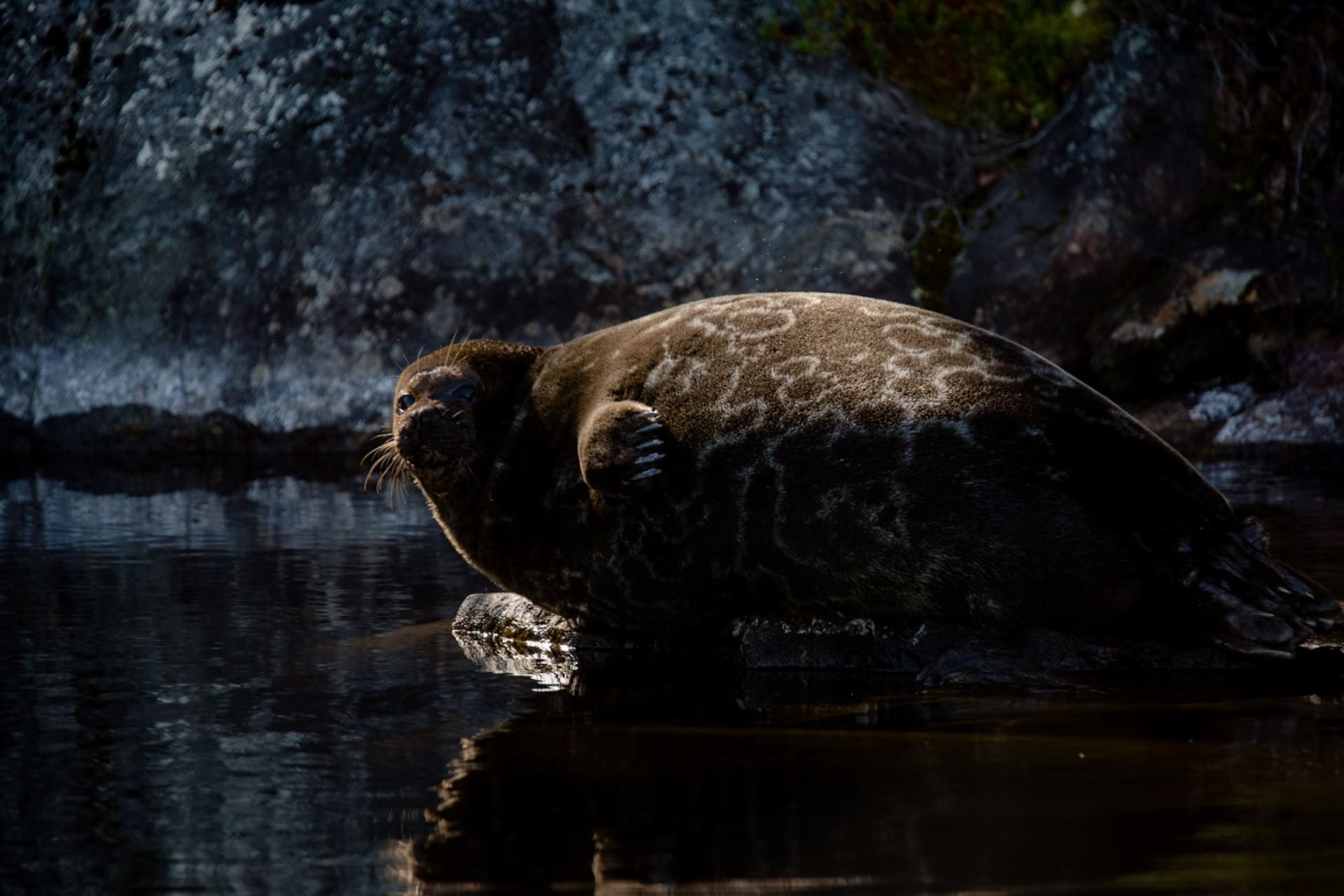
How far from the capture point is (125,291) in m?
14.4

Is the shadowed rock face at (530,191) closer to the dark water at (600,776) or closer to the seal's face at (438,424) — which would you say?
the dark water at (600,776)

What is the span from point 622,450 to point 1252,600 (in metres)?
1.94

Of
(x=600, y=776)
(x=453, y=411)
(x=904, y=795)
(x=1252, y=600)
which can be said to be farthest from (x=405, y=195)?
(x=904, y=795)

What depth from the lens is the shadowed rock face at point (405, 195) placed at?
44.2 feet

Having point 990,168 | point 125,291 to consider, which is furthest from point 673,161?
point 125,291

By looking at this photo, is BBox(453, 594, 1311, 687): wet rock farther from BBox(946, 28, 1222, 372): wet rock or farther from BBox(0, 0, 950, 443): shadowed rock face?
BBox(0, 0, 950, 443): shadowed rock face

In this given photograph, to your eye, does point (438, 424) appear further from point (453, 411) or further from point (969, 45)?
point (969, 45)

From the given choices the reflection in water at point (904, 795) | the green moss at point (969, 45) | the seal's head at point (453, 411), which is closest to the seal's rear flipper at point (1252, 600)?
the reflection in water at point (904, 795)

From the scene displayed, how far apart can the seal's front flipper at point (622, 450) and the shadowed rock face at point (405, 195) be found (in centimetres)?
782

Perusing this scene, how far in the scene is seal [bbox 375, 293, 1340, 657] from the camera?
4801 mm

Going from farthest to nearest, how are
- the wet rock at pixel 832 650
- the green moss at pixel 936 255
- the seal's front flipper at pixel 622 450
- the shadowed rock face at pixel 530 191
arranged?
the green moss at pixel 936 255, the shadowed rock face at pixel 530 191, the seal's front flipper at pixel 622 450, the wet rock at pixel 832 650

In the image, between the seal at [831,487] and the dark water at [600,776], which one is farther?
the seal at [831,487]

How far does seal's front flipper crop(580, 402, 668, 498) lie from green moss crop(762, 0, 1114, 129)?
28.5 ft

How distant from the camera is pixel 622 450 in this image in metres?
5.20
